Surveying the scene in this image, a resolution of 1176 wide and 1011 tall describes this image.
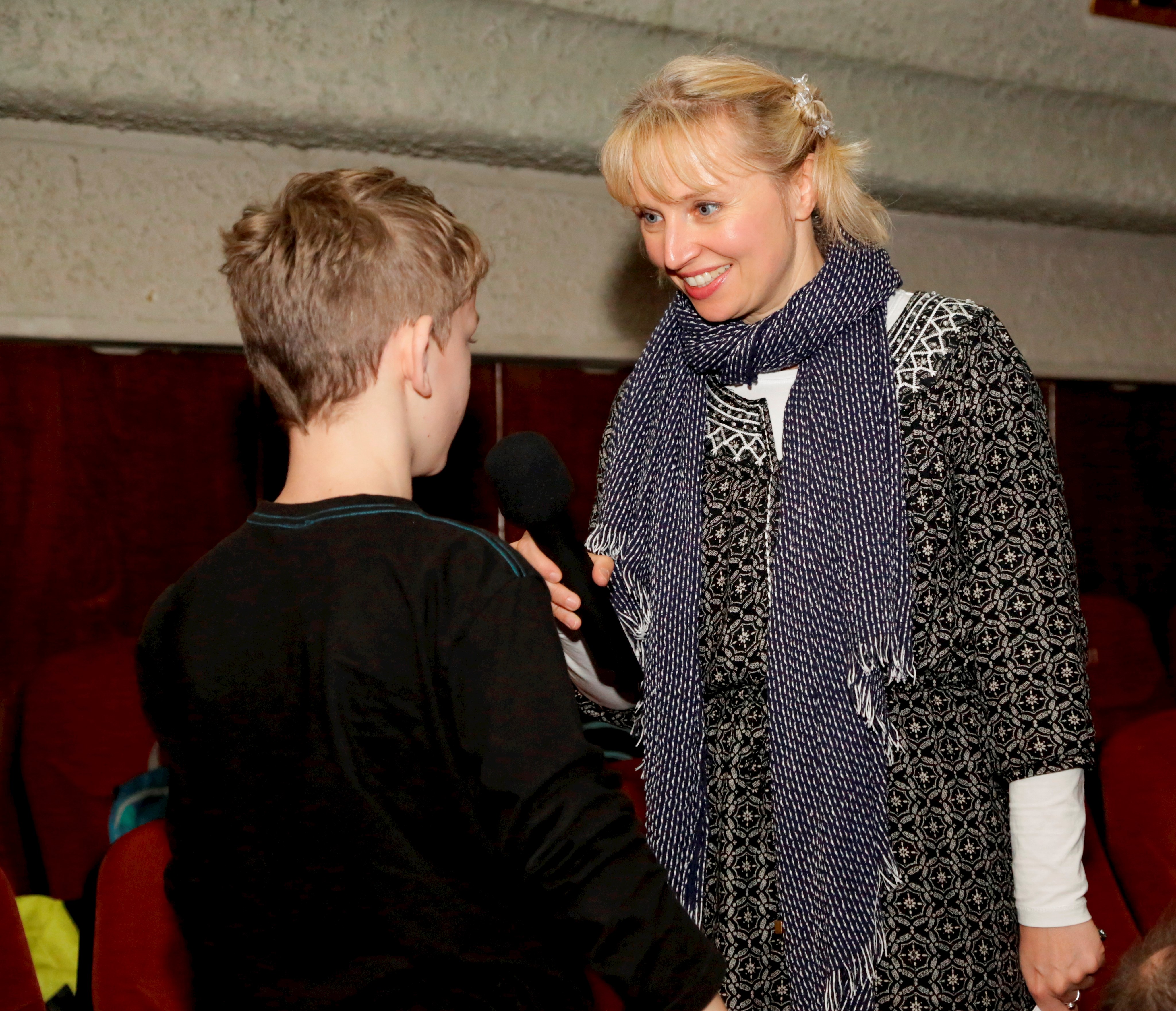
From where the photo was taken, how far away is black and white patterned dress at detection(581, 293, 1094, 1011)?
1.26 meters

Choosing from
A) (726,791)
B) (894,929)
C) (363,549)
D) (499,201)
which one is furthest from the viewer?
(499,201)

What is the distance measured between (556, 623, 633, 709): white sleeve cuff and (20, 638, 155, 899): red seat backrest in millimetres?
1375

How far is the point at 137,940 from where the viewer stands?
5.20 feet

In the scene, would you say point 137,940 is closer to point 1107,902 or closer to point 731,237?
point 731,237

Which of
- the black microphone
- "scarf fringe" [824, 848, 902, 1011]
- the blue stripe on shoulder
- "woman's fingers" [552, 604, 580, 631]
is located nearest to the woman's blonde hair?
the black microphone

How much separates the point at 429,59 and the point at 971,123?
1.66 metres

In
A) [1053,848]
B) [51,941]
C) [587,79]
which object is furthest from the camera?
[587,79]

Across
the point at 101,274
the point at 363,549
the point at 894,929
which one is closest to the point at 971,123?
the point at 101,274

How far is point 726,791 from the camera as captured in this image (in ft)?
4.67

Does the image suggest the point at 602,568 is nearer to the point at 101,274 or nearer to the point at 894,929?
the point at 894,929

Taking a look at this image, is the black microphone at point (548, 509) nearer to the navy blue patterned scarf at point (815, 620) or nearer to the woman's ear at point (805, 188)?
the navy blue patterned scarf at point (815, 620)

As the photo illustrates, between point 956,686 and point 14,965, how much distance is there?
126cm

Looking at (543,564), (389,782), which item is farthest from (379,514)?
(543,564)

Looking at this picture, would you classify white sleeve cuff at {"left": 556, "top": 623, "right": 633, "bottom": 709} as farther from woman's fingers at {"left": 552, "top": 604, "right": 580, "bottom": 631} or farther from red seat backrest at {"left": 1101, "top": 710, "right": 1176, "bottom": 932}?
red seat backrest at {"left": 1101, "top": 710, "right": 1176, "bottom": 932}
